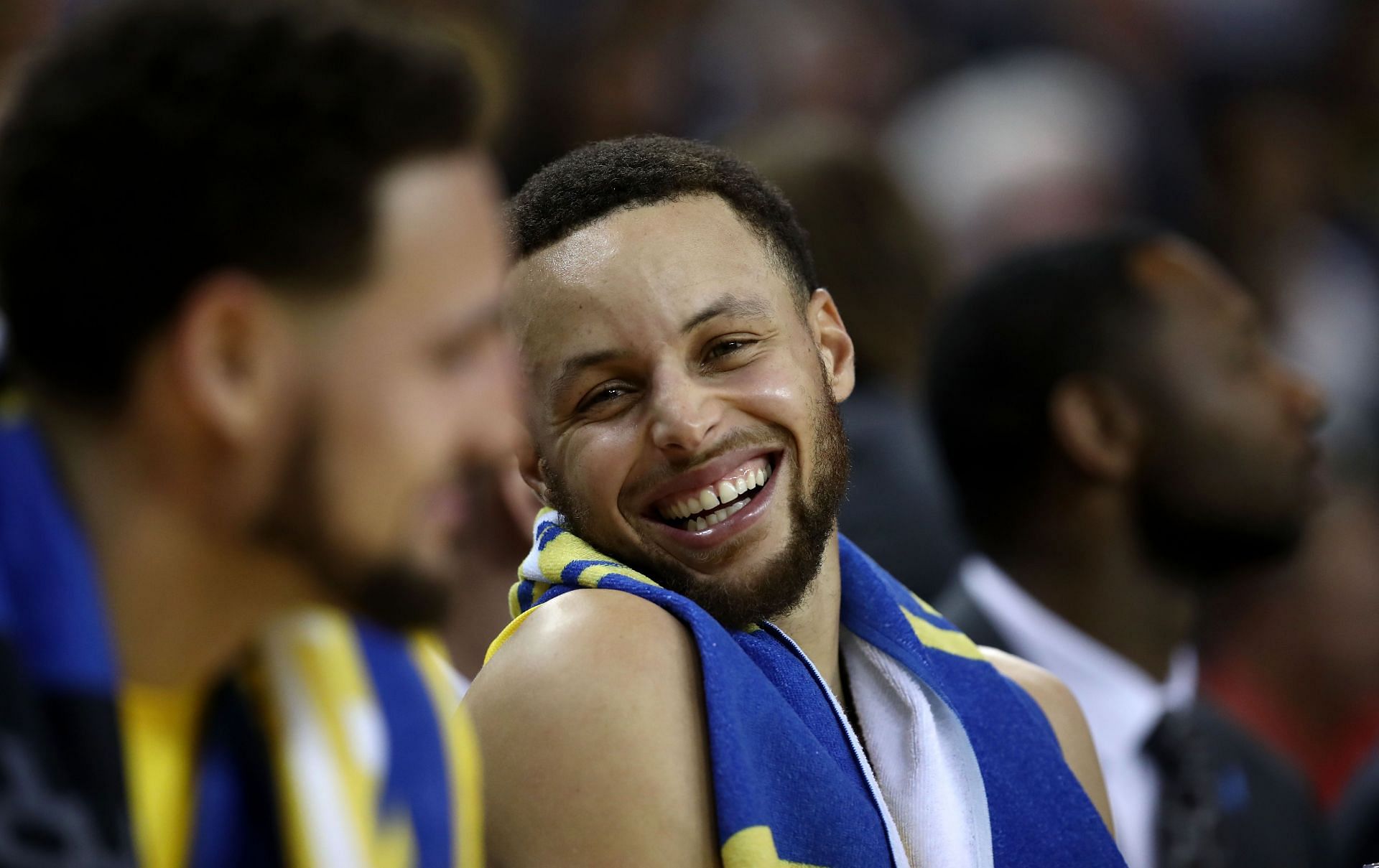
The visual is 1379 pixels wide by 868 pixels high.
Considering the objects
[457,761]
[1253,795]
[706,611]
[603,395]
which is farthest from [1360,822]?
[457,761]

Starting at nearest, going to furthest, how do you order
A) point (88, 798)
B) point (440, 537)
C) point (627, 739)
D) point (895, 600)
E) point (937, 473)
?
point (88, 798), point (440, 537), point (627, 739), point (895, 600), point (937, 473)

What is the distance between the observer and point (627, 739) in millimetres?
1488

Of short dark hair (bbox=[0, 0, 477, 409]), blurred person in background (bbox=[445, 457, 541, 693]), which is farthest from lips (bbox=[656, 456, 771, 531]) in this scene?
short dark hair (bbox=[0, 0, 477, 409])

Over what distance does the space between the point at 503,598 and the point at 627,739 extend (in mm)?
747

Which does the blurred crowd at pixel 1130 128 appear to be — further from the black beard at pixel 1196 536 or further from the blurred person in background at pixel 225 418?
the blurred person in background at pixel 225 418

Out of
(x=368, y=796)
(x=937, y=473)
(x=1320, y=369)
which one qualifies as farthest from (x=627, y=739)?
(x=1320, y=369)

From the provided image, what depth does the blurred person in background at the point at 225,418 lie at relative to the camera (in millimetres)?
1033

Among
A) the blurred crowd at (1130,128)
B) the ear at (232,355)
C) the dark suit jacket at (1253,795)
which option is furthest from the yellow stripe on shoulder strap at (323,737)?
the blurred crowd at (1130,128)

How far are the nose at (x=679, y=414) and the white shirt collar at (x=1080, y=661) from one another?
127 cm

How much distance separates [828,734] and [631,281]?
51cm

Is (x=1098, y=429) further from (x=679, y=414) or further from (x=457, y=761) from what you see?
(x=457, y=761)

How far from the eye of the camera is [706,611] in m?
1.65

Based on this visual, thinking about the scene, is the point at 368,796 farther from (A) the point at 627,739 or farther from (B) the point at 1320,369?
(B) the point at 1320,369

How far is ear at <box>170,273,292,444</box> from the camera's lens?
1.04m
